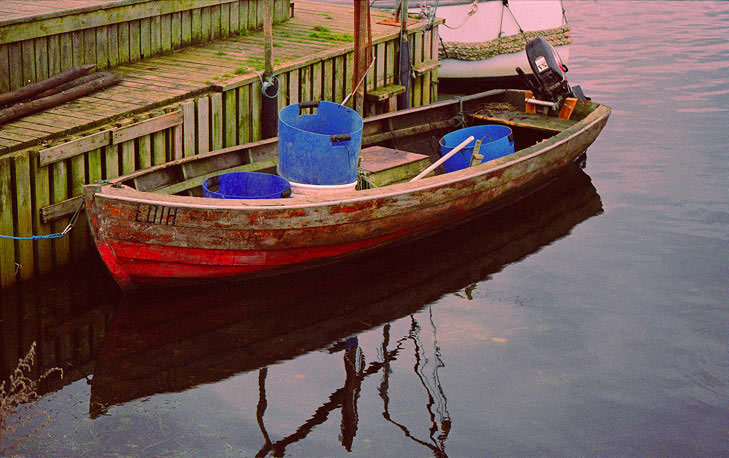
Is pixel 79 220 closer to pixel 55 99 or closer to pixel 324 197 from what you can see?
pixel 55 99

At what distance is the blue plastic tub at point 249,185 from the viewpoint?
31.1 feet

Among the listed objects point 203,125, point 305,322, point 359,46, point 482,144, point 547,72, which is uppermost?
point 359,46

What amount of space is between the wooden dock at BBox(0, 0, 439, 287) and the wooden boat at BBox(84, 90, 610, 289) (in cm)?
46

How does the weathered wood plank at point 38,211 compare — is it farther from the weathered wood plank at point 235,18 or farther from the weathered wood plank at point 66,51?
the weathered wood plank at point 235,18

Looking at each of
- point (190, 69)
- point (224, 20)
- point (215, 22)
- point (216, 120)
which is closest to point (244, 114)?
point (216, 120)

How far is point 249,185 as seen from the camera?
9.65 m

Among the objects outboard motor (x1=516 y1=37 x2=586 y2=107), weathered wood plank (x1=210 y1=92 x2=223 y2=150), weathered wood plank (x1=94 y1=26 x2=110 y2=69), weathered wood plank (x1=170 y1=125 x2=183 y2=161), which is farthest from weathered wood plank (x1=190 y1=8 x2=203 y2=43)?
outboard motor (x1=516 y1=37 x2=586 y2=107)

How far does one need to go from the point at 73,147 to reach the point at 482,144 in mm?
4964

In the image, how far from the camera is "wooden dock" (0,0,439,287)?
345 inches

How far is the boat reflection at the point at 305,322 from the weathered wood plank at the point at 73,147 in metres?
1.50

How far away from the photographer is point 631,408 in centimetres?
744

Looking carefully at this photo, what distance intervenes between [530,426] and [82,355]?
12.7 feet

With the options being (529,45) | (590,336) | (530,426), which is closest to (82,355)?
(530,426)

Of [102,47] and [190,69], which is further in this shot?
[190,69]
